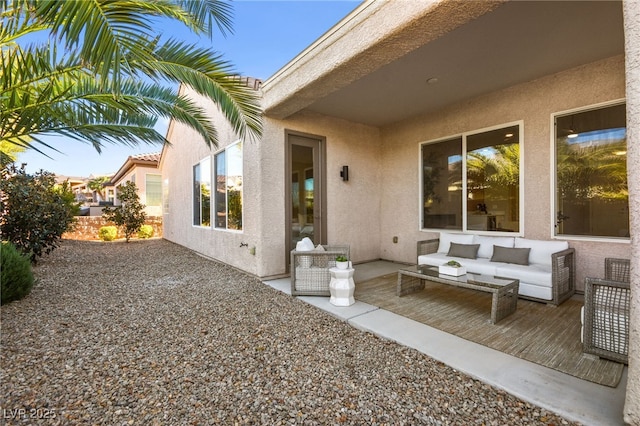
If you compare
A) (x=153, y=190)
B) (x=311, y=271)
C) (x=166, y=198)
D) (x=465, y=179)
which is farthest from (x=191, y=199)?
(x=153, y=190)

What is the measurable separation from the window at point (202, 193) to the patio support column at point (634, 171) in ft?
27.7

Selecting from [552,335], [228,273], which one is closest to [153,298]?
[228,273]

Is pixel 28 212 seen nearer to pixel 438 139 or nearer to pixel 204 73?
pixel 204 73

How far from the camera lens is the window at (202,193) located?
28.7 feet

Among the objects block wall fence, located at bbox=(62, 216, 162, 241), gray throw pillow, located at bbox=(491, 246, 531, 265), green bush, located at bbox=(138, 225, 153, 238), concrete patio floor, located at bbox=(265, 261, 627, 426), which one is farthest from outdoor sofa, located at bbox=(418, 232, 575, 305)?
block wall fence, located at bbox=(62, 216, 162, 241)

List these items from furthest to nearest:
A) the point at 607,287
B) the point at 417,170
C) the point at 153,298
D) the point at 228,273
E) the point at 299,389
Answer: the point at 417,170 → the point at 228,273 → the point at 153,298 → the point at 607,287 → the point at 299,389

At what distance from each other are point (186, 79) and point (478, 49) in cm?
396

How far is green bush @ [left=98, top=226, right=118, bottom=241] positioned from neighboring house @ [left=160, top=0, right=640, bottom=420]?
841 centimetres

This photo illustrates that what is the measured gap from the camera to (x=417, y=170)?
714cm

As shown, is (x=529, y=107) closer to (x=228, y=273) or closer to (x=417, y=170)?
(x=417, y=170)

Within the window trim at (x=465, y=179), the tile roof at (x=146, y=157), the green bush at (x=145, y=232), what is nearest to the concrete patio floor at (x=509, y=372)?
the window trim at (x=465, y=179)

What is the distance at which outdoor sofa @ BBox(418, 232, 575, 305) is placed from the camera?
4.23m

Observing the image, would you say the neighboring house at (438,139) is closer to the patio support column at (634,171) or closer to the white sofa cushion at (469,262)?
the patio support column at (634,171)

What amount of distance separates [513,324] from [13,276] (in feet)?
22.9
